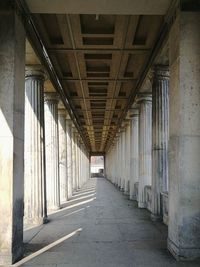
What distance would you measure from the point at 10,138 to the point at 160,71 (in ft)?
23.7

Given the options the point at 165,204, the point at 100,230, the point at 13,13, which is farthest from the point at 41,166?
the point at 13,13

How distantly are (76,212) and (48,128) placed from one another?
4.08m

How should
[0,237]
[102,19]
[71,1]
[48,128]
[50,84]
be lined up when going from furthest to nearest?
[48,128] < [50,84] < [102,19] < [71,1] < [0,237]

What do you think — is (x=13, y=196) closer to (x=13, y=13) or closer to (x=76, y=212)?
(x=13, y=13)

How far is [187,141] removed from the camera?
7.76 meters

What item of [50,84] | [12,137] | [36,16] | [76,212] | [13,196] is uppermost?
[36,16]

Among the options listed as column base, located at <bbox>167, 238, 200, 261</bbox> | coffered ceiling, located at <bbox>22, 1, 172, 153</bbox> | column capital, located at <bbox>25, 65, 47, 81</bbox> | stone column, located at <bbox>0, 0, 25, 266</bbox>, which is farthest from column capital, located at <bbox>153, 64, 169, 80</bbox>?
column base, located at <bbox>167, 238, 200, 261</bbox>

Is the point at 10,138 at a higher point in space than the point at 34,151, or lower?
higher

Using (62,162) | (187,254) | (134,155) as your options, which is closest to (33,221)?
(187,254)

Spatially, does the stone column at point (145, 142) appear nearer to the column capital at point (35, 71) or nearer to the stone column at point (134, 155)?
the stone column at point (134, 155)

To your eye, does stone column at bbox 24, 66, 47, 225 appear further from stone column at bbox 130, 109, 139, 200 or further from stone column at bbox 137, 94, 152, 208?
stone column at bbox 130, 109, 139, 200

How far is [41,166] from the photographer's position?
42.2 feet

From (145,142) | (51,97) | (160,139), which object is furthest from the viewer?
(145,142)

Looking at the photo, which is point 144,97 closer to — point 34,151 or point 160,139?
point 160,139
